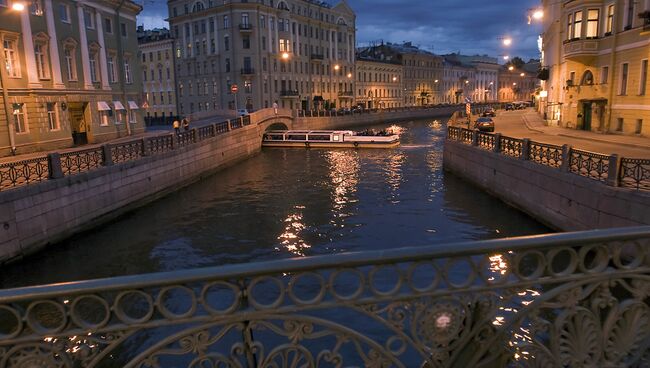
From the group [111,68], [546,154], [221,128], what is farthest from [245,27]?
[546,154]

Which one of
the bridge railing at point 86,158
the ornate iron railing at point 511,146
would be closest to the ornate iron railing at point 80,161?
the bridge railing at point 86,158

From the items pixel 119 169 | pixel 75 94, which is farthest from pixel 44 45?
pixel 119 169

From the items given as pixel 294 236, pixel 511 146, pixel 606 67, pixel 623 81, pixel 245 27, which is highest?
pixel 245 27

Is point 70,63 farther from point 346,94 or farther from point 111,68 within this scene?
point 346,94

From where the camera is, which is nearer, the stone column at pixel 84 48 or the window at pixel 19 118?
the window at pixel 19 118

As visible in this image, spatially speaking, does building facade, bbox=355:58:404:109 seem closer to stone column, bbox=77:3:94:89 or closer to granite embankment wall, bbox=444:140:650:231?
stone column, bbox=77:3:94:89

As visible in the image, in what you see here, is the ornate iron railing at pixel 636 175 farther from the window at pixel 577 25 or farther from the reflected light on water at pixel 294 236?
the window at pixel 577 25

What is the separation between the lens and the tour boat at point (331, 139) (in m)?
42.2

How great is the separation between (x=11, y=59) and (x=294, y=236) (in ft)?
60.8

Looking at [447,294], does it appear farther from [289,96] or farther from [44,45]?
[289,96]

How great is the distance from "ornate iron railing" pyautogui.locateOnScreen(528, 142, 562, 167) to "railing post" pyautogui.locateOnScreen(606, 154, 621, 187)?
3204 mm

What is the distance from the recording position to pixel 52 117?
2686 centimetres

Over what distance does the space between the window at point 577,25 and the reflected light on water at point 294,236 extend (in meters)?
21.5

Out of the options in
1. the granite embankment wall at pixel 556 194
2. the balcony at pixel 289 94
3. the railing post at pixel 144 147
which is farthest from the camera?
the balcony at pixel 289 94
